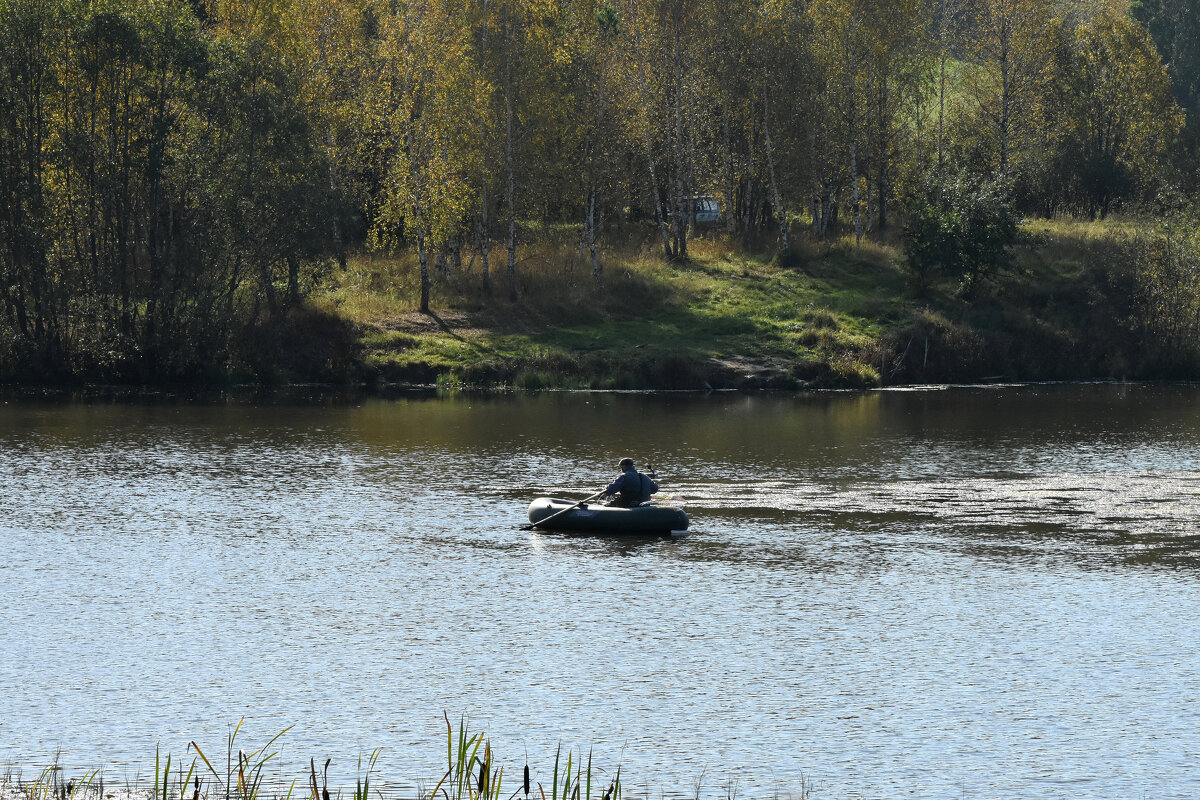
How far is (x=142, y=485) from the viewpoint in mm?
36938

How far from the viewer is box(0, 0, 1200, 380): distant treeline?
55844 millimetres

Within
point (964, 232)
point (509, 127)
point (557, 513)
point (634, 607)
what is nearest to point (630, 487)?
point (557, 513)

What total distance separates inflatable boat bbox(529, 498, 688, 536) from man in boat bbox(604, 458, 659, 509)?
0.29m

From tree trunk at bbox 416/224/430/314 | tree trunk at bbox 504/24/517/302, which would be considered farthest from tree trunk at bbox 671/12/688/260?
tree trunk at bbox 416/224/430/314

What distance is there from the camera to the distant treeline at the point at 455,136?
55.8m

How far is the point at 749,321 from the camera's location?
6294 centimetres

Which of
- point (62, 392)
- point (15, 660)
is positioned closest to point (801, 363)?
point (62, 392)

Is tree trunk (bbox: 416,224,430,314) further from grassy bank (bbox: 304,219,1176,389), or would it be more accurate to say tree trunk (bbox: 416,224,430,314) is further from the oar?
the oar

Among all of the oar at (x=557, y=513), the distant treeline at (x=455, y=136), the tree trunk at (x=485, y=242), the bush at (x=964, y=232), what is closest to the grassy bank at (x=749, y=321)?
the tree trunk at (x=485, y=242)

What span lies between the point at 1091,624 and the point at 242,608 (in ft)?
48.8

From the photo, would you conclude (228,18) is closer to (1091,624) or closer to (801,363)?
(801,363)

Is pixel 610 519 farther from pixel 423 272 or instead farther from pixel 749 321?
pixel 423 272

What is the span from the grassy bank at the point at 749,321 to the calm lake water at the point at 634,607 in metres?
13.8

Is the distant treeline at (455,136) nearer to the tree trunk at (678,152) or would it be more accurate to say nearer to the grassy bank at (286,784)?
the tree trunk at (678,152)
